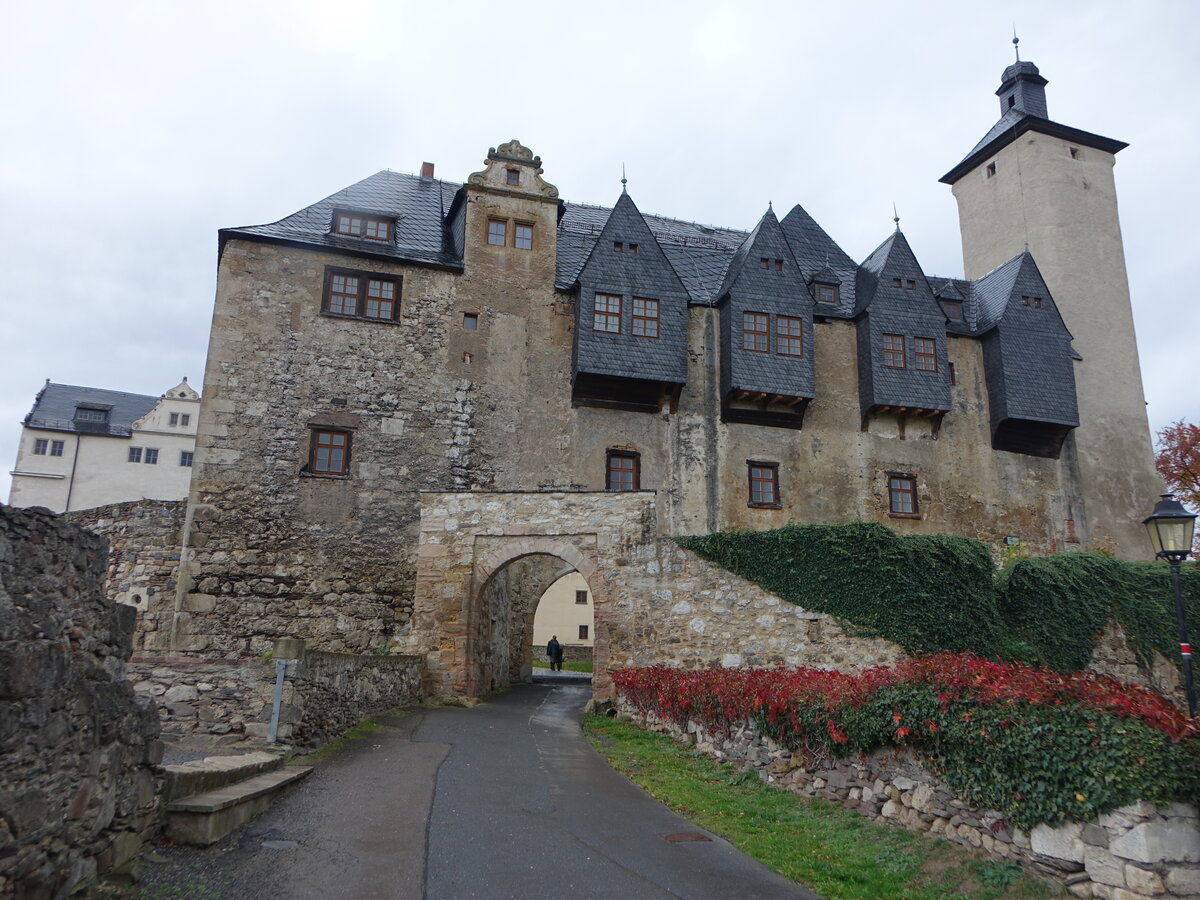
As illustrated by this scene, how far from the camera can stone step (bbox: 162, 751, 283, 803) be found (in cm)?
743

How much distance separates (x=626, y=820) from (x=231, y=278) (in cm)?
1894

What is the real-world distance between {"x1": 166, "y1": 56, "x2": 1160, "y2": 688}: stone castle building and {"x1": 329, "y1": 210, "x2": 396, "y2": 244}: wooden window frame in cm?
7

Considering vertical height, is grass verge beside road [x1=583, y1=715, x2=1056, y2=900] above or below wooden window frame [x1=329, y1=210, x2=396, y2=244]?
below

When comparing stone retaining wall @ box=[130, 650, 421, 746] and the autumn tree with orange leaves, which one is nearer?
stone retaining wall @ box=[130, 650, 421, 746]

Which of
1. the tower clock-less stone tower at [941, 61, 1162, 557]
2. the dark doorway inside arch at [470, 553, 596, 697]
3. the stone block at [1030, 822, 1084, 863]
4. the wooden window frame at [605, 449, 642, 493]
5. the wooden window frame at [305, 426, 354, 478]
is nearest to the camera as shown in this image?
the stone block at [1030, 822, 1084, 863]

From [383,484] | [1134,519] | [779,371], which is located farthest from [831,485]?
[383,484]

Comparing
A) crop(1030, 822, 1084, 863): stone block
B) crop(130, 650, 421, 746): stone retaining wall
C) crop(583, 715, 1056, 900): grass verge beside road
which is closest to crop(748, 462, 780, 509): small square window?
crop(583, 715, 1056, 900): grass verge beside road

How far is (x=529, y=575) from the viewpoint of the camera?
27281mm

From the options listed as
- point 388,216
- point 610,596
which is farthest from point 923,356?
point 388,216

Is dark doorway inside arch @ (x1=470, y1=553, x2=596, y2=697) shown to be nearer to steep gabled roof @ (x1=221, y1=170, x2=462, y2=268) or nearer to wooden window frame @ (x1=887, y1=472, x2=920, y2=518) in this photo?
steep gabled roof @ (x1=221, y1=170, x2=462, y2=268)

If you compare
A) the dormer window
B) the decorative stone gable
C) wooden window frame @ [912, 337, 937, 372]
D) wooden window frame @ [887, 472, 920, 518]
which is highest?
the decorative stone gable

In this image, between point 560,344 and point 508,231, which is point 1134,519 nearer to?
point 560,344

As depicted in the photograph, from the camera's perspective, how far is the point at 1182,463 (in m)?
35.8

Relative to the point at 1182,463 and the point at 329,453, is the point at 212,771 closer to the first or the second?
the point at 329,453
